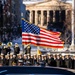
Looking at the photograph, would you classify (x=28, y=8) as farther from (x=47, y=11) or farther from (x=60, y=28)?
(x=60, y=28)

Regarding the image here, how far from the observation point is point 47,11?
119812 mm

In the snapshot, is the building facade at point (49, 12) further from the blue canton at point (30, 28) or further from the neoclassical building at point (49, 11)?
the blue canton at point (30, 28)

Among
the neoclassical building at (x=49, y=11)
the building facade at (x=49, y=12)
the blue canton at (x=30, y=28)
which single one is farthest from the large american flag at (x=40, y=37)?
the neoclassical building at (x=49, y=11)

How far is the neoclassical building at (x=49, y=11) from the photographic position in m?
116

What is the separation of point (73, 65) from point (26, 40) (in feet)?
18.2

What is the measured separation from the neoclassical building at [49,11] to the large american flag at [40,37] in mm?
98044

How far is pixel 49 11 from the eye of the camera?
391 feet

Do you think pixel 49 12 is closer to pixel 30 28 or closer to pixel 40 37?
pixel 30 28

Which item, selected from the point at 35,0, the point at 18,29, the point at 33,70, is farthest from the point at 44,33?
the point at 35,0

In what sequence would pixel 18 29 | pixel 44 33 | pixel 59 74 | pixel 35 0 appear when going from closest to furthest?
pixel 59 74 → pixel 44 33 → pixel 18 29 → pixel 35 0

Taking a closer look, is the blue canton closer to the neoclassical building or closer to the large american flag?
the large american flag

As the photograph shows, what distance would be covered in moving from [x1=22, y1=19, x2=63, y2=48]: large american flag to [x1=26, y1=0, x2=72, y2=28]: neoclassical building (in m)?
98.0

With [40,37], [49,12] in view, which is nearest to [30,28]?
[40,37]

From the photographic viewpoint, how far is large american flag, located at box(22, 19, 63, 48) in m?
14.2
